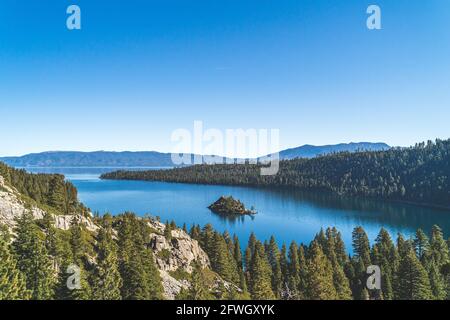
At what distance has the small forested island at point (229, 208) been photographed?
17488 cm

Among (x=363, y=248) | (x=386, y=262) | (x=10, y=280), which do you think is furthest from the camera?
(x=363, y=248)

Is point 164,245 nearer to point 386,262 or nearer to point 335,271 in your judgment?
point 335,271

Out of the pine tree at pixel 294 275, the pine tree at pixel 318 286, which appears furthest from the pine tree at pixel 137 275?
the pine tree at pixel 294 275

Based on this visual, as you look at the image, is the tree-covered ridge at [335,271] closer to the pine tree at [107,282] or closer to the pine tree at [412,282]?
the pine tree at [412,282]

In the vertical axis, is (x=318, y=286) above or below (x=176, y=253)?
below

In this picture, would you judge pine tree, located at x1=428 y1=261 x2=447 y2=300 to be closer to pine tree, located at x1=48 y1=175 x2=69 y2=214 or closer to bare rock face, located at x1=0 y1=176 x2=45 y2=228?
bare rock face, located at x1=0 y1=176 x2=45 y2=228

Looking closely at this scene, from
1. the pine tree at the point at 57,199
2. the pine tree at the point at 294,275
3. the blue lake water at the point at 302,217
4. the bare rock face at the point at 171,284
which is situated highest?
the pine tree at the point at 57,199

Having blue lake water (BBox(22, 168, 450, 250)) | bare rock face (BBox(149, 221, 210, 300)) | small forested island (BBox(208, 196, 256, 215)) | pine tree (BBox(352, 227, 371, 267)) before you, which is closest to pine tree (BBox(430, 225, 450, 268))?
pine tree (BBox(352, 227, 371, 267))

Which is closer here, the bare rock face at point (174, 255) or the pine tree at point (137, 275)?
the pine tree at point (137, 275)

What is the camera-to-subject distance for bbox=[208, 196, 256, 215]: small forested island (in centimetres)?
17488

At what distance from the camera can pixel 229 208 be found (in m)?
178

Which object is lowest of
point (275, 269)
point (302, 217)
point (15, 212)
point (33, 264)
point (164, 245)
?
point (302, 217)

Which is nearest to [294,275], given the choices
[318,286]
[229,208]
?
[318,286]
